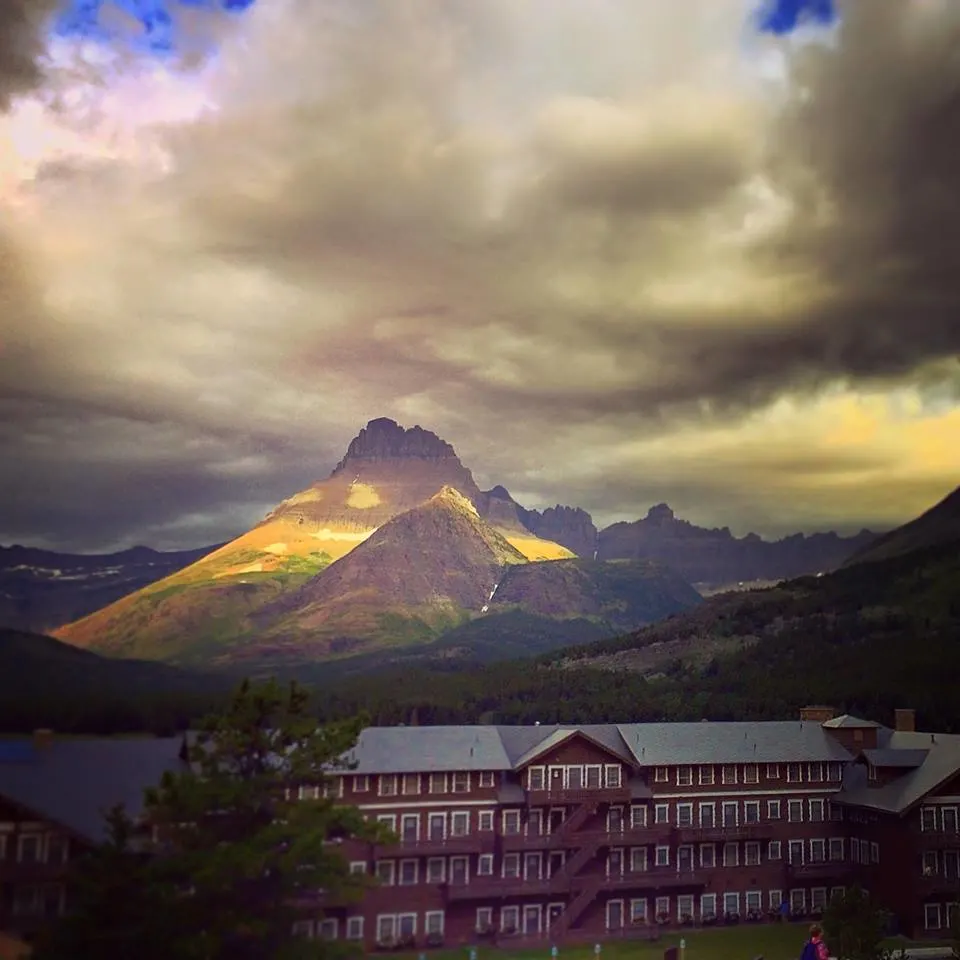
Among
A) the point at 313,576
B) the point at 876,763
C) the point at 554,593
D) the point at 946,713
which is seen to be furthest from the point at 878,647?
the point at 313,576

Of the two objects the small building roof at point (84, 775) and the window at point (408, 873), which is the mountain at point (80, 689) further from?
the window at point (408, 873)

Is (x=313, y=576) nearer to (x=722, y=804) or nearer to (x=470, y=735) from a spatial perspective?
(x=470, y=735)

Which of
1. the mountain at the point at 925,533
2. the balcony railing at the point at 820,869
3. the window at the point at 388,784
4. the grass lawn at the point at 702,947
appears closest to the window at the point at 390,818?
the window at the point at 388,784

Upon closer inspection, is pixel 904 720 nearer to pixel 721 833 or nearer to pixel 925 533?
pixel 721 833

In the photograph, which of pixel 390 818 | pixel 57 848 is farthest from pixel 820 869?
pixel 57 848

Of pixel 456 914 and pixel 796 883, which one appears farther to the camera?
pixel 796 883

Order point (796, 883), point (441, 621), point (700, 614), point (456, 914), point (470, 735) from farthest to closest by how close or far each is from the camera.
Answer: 1. point (700, 614)
2. point (441, 621)
3. point (796, 883)
4. point (470, 735)
5. point (456, 914)

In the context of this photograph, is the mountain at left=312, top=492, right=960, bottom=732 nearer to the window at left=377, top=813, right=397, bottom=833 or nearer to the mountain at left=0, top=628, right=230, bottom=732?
the window at left=377, top=813, right=397, bottom=833

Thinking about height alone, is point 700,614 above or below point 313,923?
above
